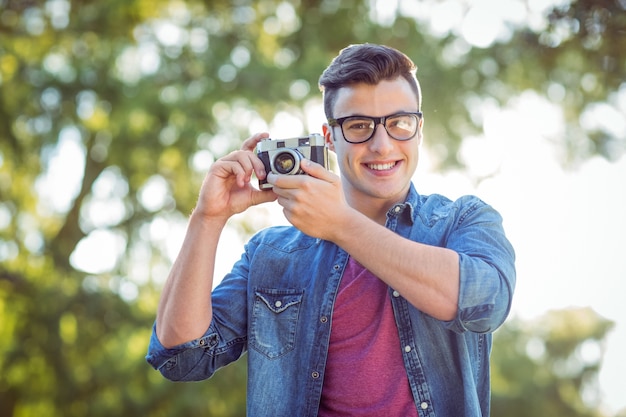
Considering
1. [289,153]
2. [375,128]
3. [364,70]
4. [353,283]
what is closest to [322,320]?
[353,283]

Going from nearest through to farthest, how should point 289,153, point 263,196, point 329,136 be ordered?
point 289,153
point 263,196
point 329,136

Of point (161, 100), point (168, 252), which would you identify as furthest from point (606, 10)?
point (168, 252)

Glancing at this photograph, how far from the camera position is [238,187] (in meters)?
2.42

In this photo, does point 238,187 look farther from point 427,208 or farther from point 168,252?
point 168,252

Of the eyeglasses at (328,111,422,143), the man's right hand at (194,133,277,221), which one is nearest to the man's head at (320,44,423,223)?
the eyeglasses at (328,111,422,143)

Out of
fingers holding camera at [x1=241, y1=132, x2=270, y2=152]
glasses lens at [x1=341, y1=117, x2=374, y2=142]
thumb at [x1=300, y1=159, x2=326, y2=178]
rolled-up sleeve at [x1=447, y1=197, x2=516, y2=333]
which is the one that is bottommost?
rolled-up sleeve at [x1=447, y1=197, x2=516, y2=333]

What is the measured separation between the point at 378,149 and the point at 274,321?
611 mm

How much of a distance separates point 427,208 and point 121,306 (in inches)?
264

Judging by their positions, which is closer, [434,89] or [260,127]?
[434,89]

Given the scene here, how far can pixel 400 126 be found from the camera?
8.38 feet

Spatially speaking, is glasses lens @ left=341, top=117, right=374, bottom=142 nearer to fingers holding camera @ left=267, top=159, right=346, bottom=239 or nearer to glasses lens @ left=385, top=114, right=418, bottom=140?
glasses lens @ left=385, top=114, right=418, bottom=140

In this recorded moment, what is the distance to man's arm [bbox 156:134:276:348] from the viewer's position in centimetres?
236

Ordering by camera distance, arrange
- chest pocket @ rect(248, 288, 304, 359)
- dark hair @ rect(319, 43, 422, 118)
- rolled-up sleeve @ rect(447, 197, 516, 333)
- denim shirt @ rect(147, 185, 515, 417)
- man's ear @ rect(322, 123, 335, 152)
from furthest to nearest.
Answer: man's ear @ rect(322, 123, 335, 152), dark hair @ rect(319, 43, 422, 118), chest pocket @ rect(248, 288, 304, 359), denim shirt @ rect(147, 185, 515, 417), rolled-up sleeve @ rect(447, 197, 516, 333)

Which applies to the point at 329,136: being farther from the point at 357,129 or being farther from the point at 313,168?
the point at 313,168
